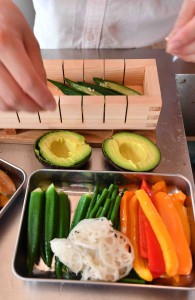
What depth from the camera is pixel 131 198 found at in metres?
0.82

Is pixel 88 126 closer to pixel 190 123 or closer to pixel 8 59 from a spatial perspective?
pixel 8 59

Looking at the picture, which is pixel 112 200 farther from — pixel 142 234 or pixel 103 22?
pixel 103 22

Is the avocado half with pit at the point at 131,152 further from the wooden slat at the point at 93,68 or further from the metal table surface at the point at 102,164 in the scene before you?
the wooden slat at the point at 93,68

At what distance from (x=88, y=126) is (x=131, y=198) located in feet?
0.87

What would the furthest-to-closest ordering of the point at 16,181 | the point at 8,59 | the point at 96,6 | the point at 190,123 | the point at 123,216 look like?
the point at 190,123 → the point at 96,6 → the point at 16,181 → the point at 123,216 → the point at 8,59

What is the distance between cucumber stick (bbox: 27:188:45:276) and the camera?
731mm

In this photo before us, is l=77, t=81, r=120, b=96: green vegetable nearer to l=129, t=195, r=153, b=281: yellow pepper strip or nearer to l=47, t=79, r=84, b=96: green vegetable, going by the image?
l=47, t=79, r=84, b=96: green vegetable

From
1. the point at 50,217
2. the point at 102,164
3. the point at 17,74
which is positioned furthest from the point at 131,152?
the point at 17,74

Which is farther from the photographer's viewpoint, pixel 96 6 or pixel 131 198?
pixel 96 6

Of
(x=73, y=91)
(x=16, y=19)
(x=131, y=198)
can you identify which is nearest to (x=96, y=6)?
(x=73, y=91)

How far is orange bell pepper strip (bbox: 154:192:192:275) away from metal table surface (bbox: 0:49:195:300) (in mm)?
61

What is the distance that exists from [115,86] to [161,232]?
0.50 meters

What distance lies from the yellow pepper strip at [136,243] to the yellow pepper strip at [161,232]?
2 centimetres

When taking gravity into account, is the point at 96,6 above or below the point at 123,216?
above
